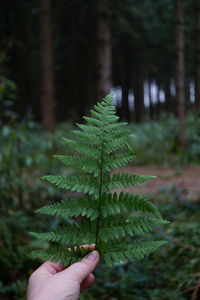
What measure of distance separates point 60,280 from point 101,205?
0.36 metres

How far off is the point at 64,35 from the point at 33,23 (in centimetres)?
245

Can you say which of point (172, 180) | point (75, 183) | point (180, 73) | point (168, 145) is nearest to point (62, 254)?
point (75, 183)

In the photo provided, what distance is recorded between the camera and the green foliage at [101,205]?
1.60 m

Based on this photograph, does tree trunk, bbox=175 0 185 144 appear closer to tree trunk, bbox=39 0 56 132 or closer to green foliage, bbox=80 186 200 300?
tree trunk, bbox=39 0 56 132

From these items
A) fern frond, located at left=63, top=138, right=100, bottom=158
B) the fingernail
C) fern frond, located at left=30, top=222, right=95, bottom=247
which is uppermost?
fern frond, located at left=63, top=138, right=100, bottom=158

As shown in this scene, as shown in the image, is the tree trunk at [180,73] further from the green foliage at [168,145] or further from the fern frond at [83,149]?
the fern frond at [83,149]

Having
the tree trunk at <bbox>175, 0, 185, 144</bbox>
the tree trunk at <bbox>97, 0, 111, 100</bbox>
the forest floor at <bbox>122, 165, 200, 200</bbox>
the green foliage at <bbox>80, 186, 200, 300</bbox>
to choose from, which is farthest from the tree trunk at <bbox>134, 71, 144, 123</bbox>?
the green foliage at <bbox>80, 186, 200, 300</bbox>

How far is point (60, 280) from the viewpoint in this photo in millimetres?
1546

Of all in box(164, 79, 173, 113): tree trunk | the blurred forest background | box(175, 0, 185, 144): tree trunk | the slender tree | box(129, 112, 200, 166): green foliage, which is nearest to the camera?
the blurred forest background

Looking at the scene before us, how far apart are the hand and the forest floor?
4977mm

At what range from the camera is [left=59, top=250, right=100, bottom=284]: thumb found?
1553 mm

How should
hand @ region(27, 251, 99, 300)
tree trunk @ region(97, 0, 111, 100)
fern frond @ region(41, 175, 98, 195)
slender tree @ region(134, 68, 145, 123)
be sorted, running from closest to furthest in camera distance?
hand @ region(27, 251, 99, 300) < fern frond @ region(41, 175, 98, 195) < tree trunk @ region(97, 0, 111, 100) < slender tree @ region(134, 68, 145, 123)

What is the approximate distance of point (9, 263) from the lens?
3967 millimetres

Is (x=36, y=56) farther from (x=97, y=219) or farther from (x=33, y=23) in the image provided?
(x=97, y=219)
